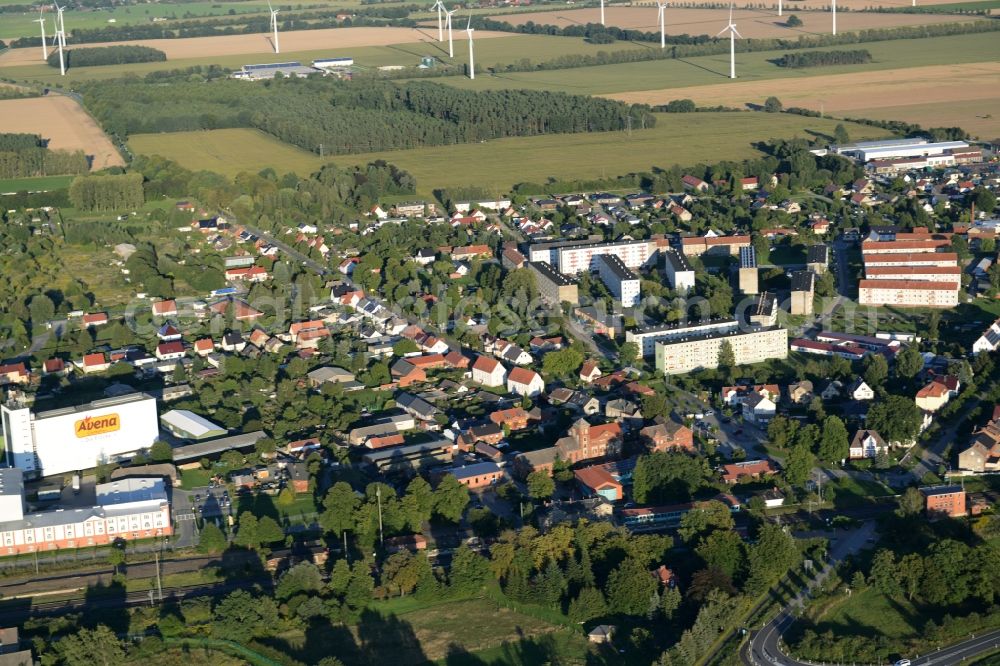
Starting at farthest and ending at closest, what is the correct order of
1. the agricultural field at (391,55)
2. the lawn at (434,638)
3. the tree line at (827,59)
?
the agricultural field at (391,55) < the tree line at (827,59) < the lawn at (434,638)

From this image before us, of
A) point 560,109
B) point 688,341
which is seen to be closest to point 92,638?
point 688,341

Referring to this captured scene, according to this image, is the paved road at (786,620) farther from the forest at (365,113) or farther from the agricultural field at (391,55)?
the agricultural field at (391,55)

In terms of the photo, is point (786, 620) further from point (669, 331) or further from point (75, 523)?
point (669, 331)

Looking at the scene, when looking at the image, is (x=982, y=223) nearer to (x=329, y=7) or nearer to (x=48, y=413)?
(x=48, y=413)

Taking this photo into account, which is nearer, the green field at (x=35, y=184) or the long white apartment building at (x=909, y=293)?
the long white apartment building at (x=909, y=293)

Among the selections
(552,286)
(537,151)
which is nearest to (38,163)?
(537,151)

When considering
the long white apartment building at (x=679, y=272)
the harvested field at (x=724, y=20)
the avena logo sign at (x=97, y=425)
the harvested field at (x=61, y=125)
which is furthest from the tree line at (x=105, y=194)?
the harvested field at (x=724, y=20)

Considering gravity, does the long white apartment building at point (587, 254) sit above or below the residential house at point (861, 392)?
above
